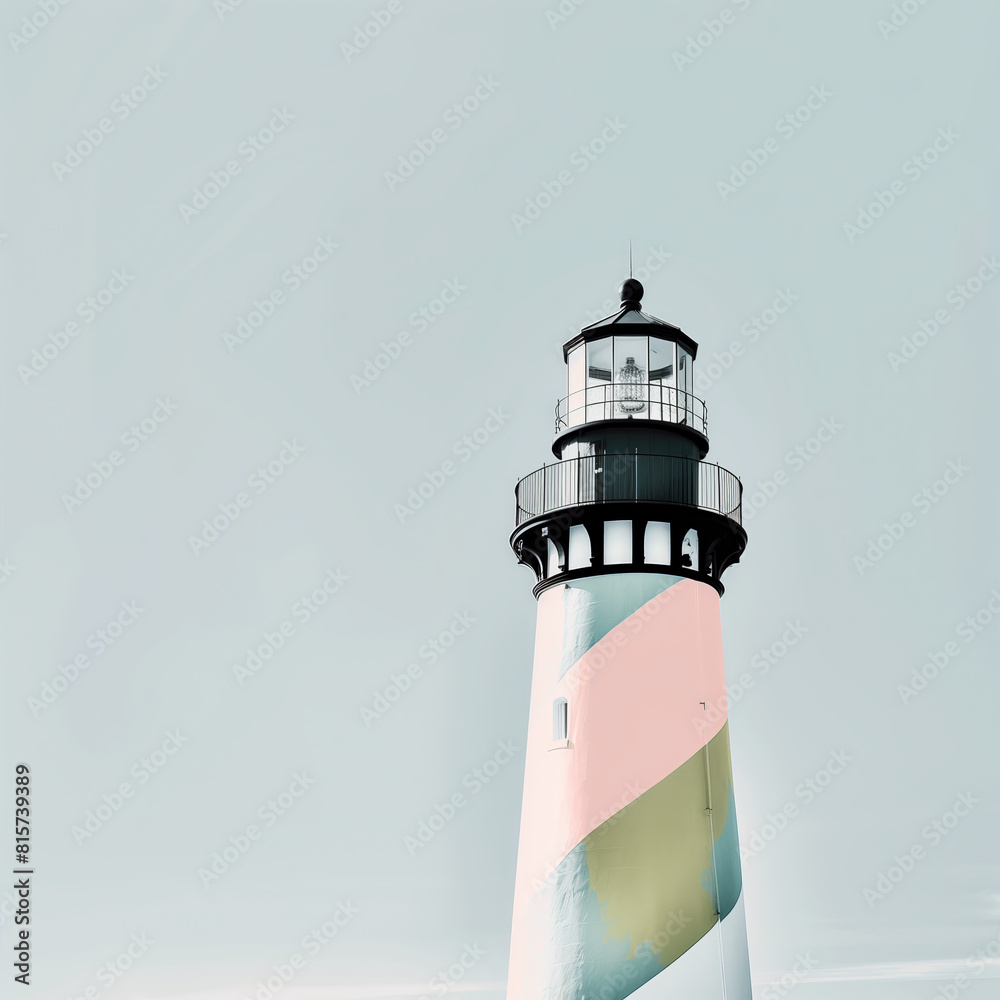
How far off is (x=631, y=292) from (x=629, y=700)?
6586mm

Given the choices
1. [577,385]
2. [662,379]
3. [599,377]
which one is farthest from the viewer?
[577,385]

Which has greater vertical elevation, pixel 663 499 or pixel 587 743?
pixel 663 499

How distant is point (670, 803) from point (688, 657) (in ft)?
6.98

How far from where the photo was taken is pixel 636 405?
2230 centimetres

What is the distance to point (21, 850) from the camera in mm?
21000

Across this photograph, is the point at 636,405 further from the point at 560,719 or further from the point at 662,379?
the point at 560,719

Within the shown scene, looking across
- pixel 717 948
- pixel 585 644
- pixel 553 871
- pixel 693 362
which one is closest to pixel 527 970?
pixel 553 871

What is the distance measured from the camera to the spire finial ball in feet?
75.5

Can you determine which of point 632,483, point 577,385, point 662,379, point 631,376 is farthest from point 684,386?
point 632,483

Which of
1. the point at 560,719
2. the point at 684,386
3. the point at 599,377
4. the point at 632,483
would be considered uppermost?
the point at 599,377

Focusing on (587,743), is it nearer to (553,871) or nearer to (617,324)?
(553,871)

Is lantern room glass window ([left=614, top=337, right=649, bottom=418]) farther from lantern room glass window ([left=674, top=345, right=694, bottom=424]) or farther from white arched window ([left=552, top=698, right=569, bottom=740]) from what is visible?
white arched window ([left=552, top=698, right=569, bottom=740])

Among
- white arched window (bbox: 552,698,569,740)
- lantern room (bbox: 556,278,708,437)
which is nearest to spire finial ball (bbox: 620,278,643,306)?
lantern room (bbox: 556,278,708,437)

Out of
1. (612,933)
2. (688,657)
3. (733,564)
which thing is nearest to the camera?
(612,933)
